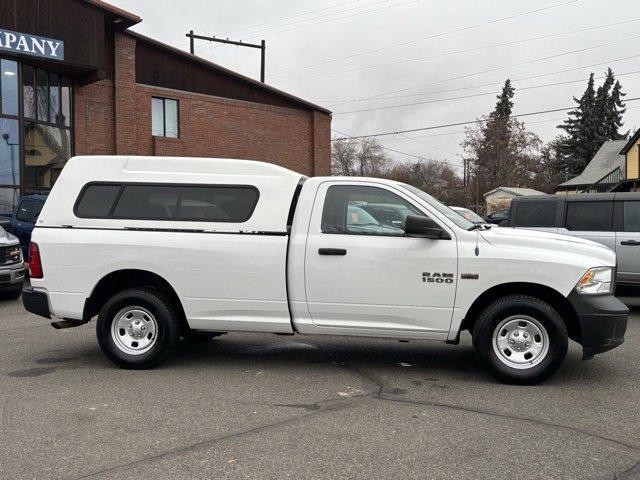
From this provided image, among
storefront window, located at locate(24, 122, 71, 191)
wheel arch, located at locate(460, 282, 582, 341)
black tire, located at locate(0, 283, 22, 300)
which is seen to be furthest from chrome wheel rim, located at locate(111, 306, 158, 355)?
storefront window, located at locate(24, 122, 71, 191)

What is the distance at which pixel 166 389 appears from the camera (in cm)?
543

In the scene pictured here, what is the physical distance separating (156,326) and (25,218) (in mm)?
9133

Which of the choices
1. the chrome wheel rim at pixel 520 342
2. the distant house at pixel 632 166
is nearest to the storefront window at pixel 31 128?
the chrome wheel rim at pixel 520 342

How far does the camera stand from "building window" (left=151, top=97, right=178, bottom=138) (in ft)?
80.5

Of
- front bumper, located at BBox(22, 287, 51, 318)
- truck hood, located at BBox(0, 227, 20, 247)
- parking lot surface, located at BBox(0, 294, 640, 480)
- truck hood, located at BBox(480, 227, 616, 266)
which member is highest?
truck hood, located at BBox(480, 227, 616, 266)

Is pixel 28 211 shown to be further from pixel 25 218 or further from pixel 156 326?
pixel 156 326

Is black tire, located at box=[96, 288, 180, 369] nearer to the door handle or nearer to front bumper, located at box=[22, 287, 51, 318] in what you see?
front bumper, located at box=[22, 287, 51, 318]

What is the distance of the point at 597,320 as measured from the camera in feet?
17.4

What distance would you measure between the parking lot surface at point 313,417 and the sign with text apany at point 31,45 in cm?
1409

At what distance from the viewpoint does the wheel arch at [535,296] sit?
5535mm

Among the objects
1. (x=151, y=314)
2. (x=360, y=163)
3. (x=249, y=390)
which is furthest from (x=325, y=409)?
(x=360, y=163)

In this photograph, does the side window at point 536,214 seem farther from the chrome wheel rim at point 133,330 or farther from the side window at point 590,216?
the chrome wheel rim at point 133,330

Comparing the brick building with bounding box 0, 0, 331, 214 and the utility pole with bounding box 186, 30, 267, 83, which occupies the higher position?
the utility pole with bounding box 186, 30, 267, 83

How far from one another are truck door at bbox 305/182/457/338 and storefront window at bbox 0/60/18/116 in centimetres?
1643
